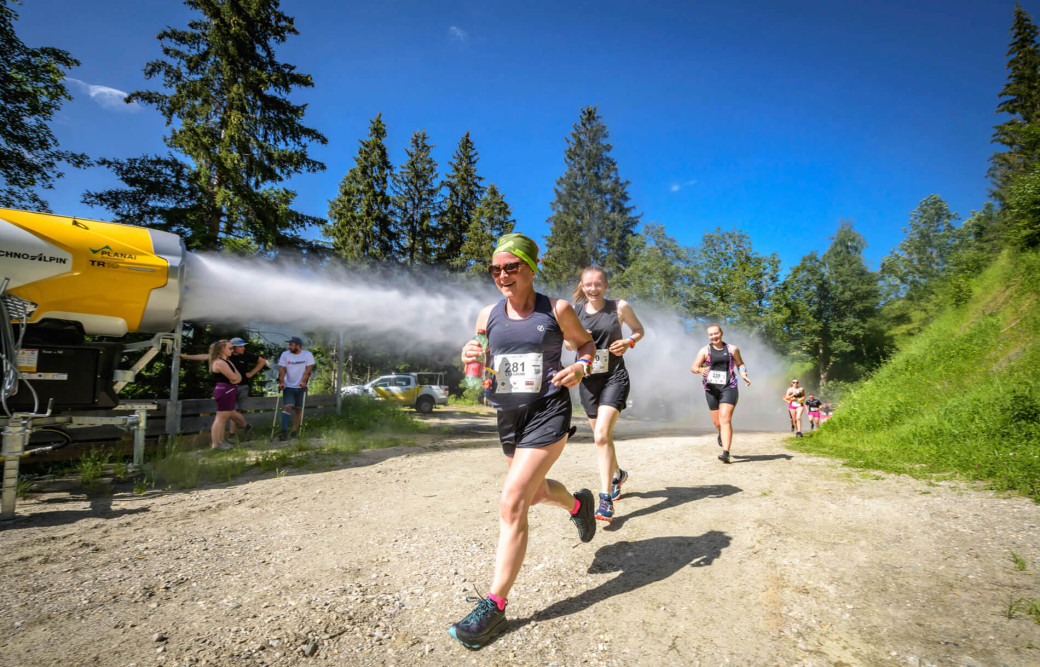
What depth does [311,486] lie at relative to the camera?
5.97 meters

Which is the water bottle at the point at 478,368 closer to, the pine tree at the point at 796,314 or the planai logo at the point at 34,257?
the planai logo at the point at 34,257

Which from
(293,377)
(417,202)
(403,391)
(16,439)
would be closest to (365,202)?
(417,202)

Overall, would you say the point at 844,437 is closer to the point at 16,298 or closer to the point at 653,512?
the point at 653,512

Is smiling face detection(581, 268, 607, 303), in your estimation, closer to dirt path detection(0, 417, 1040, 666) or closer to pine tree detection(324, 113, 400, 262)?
dirt path detection(0, 417, 1040, 666)

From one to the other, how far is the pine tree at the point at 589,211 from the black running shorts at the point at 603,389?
34.1 meters

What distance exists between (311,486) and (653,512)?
4096 mm

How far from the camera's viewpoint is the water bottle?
3.10 m

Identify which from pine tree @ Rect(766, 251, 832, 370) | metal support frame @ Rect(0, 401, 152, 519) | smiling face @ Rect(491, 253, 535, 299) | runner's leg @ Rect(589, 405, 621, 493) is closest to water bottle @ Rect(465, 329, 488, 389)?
smiling face @ Rect(491, 253, 535, 299)

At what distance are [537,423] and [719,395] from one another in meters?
4.62

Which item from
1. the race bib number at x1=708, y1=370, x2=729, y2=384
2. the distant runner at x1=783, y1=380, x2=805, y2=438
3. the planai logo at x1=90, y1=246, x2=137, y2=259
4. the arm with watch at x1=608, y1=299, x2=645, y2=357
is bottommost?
the distant runner at x1=783, y1=380, x2=805, y2=438

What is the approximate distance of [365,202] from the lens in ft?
101

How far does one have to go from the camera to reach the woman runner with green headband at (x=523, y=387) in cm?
264

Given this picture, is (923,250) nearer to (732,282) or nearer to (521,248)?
(732,282)

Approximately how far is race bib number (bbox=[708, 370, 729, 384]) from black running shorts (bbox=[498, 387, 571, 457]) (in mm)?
4279
